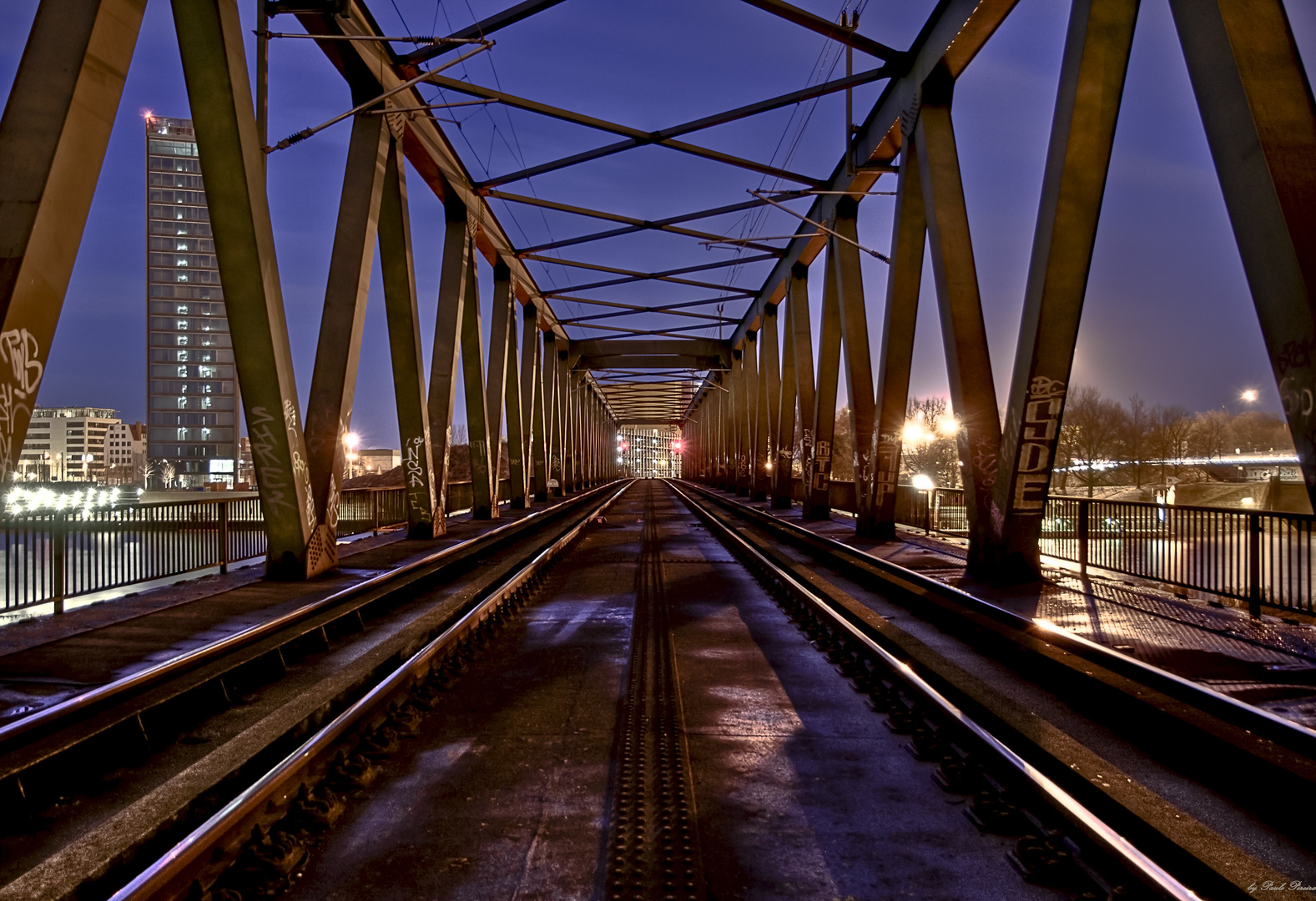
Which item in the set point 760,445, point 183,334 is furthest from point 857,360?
point 183,334

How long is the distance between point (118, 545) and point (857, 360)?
13560mm

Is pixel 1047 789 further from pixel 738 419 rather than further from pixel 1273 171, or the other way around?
pixel 738 419

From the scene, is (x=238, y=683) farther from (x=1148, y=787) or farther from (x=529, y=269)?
(x=529, y=269)

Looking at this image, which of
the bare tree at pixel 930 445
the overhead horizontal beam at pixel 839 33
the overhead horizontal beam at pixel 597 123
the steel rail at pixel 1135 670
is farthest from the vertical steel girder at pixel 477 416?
the bare tree at pixel 930 445

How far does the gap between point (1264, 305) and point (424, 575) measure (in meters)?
9.15

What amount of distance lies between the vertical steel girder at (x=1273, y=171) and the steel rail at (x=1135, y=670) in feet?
5.94

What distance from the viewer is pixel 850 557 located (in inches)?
470

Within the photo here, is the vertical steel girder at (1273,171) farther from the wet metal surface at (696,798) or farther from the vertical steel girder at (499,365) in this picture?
the vertical steel girder at (499,365)

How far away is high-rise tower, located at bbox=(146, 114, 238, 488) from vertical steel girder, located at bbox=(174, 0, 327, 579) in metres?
93.9

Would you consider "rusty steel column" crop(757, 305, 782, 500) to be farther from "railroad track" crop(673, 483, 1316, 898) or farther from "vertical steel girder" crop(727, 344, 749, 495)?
"railroad track" crop(673, 483, 1316, 898)

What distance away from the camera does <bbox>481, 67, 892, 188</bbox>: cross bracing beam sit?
14305 mm

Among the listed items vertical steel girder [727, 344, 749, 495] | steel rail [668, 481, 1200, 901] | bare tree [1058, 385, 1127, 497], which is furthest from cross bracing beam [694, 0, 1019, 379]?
bare tree [1058, 385, 1127, 497]

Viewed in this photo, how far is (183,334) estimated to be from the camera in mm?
103938

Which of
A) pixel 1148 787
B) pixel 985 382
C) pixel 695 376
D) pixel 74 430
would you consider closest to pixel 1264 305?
pixel 1148 787
